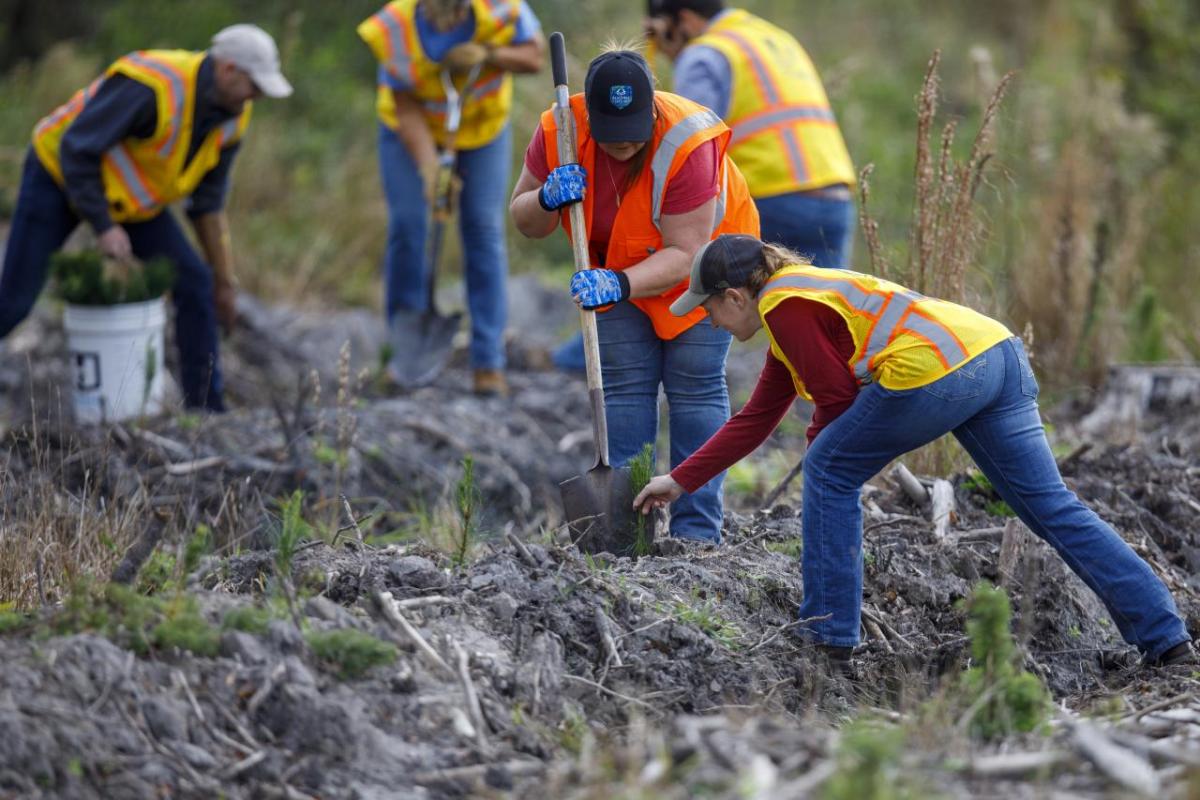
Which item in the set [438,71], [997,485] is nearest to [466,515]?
[997,485]

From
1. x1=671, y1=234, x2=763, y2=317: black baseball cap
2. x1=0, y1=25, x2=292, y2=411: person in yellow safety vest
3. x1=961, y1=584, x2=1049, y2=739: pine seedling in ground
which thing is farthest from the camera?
x1=0, y1=25, x2=292, y2=411: person in yellow safety vest

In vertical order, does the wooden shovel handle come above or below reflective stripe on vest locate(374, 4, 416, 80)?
below

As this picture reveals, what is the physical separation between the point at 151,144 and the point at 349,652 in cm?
367

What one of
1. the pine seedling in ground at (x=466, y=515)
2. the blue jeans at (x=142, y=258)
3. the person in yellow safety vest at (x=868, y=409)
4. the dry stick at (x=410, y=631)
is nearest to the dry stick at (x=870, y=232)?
the person in yellow safety vest at (x=868, y=409)

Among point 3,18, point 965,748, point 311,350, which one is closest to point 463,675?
point 965,748

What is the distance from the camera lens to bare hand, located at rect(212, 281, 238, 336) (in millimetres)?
6695

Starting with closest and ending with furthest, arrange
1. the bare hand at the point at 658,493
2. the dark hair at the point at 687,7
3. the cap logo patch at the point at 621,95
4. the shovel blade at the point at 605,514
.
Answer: the cap logo patch at the point at 621,95 → the bare hand at the point at 658,493 → the shovel blade at the point at 605,514 → the dark hair at the point at 687,7

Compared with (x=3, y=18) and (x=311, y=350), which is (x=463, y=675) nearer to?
(x=311, y=350)

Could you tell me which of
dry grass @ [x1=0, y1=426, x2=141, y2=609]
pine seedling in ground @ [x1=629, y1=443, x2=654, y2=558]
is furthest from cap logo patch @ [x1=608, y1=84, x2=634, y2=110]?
dry grass @ [x1=0, y1=426, x2=141, y2=609]

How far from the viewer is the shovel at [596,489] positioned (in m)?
4.02

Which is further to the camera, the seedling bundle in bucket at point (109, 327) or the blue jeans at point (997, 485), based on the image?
the seedling bundle in bucket at point (109, 327)

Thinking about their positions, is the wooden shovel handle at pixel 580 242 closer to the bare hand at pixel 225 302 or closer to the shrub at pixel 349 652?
the shrub at pixel 349 652

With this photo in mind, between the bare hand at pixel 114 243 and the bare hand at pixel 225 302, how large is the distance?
0.68 metres

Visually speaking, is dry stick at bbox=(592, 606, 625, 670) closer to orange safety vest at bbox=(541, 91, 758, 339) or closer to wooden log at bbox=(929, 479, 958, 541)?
orange safety vest at bbox=(541, 91, 758, 339)
